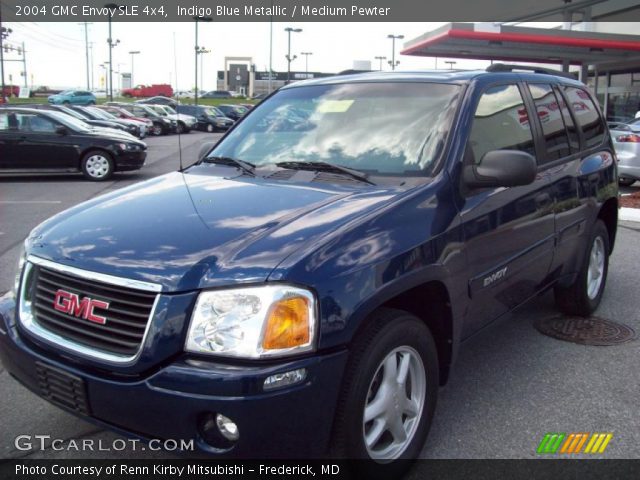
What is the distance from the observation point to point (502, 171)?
10.4ft

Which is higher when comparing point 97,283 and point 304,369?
point 97,283

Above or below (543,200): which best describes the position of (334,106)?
above

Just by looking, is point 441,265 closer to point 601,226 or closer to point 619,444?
point 619,444

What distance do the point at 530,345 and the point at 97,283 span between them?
317 centimetres

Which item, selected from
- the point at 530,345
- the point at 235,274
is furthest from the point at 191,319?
the point at 530,345

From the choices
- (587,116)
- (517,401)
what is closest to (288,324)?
(517,401)

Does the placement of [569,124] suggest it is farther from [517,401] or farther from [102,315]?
[102,315]

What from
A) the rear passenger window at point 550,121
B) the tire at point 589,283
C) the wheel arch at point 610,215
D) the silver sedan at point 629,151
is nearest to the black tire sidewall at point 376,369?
the rear passenger window at point 550,121

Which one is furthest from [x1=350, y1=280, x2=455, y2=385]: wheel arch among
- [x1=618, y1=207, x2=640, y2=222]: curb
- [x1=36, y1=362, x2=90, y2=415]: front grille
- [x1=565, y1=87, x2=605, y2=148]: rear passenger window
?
[x1=618, y1=207, x2=640, y2=222]: curb

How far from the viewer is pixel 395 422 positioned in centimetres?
280

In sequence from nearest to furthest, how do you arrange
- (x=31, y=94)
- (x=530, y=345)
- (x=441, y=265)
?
1. (x=441, y=265)
2. (x=530, y=345)
3. (x=31, y=94)

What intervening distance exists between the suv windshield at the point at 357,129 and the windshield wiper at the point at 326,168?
0.05 meters

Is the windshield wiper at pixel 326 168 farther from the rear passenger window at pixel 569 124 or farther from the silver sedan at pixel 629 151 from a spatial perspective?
the silver sedan at pixel 629 151

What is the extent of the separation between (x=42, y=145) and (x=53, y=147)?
234 mm
